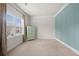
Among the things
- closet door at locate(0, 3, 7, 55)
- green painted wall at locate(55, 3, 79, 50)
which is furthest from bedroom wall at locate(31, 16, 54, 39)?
closet door at locate(0, 3, 7, 55)

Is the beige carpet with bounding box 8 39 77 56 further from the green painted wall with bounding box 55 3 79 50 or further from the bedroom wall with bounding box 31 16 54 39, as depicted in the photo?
the bedroom wall with bounding box 31 16 54 39

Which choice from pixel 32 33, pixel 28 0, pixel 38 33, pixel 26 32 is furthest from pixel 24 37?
pixel 28 0

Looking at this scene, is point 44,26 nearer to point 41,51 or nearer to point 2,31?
point 41,51

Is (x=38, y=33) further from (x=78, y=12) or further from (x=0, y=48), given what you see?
(x=0, y=48)

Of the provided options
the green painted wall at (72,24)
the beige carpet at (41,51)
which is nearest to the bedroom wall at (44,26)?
the green painted wall at (72,24)

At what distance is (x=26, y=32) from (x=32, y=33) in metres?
0.88

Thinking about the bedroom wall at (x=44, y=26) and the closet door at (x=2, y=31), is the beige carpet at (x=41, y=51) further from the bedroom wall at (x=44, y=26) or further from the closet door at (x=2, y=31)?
the bedroom wall at (x=44, y=26)

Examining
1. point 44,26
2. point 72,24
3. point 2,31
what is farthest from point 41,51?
point 44,26

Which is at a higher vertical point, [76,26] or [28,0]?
[28,0]

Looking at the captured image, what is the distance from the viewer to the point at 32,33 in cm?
966

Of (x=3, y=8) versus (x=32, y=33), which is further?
(x=32, y=33)

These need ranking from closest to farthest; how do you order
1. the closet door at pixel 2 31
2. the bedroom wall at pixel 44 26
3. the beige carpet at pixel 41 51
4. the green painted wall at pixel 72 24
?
1. the closet door at pixel 2 31
2. the beige carpet at pixel 41 51
3. the green painted wall at pixel 72 24
4. the bedroom wall at pixel 44 26

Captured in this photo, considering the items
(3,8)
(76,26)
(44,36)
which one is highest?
(3,8)

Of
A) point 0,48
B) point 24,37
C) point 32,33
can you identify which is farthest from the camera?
point 32,33
